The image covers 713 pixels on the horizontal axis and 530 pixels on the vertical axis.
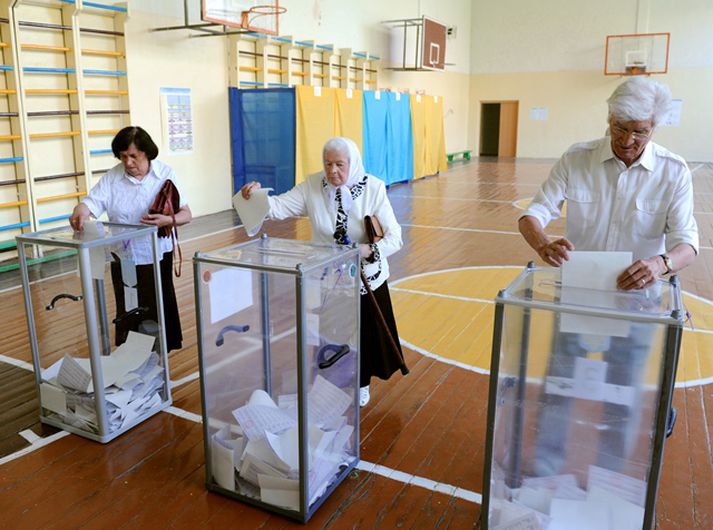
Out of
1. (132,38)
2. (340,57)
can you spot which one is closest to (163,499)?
(132,38)

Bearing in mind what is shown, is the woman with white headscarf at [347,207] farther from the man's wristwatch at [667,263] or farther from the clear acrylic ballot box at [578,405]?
the man's wristwatch at [667,263]

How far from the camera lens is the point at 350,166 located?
8.52 ft

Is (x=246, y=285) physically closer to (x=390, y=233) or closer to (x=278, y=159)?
(x=390, y=233)

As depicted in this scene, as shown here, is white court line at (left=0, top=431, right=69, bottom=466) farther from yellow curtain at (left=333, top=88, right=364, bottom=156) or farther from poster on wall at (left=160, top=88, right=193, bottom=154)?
yellow curtain at (left=333, top=88, right=364, bottom=156)

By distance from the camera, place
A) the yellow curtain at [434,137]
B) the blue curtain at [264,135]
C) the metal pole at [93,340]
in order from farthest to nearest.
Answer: the yellow curtain at [434,137] → the blue curtain at [264,135] → the metal pole at [93,340]

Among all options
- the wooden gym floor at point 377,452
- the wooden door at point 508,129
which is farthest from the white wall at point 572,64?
the wooden gym floor at point 377,452

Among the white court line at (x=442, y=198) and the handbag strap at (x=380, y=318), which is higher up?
the handbag strap at (x=380, y=318)

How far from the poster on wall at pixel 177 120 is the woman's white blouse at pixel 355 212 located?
5507 mm

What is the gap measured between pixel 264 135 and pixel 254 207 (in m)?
6.33

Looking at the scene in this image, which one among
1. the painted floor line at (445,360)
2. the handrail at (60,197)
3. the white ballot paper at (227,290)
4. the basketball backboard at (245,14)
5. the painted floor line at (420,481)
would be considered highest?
the basketball backboard at (245,14)

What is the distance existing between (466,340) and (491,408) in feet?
7.26

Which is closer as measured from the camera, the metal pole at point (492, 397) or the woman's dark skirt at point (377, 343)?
the metal pole at point (492, 397)

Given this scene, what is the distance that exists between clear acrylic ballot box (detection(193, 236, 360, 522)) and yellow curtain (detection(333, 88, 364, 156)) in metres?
7.61

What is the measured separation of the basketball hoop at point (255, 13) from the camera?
7.99 metres
